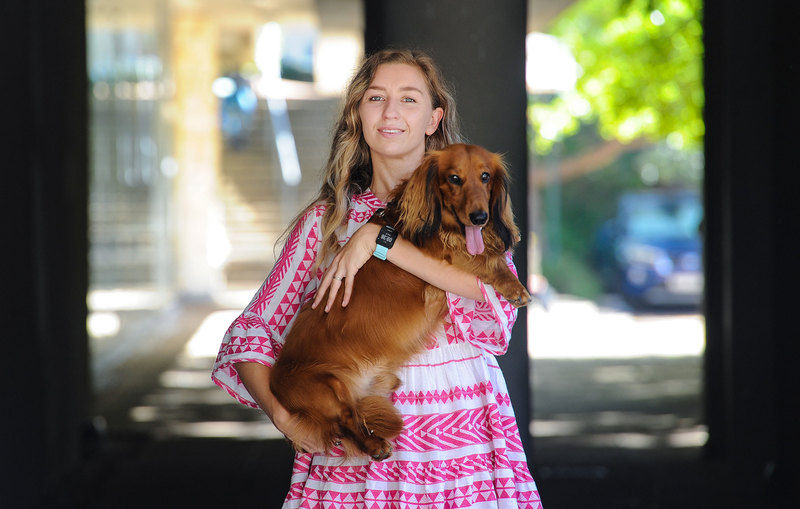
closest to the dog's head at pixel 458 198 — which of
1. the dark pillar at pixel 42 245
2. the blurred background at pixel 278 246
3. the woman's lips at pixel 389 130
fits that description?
the woman's lips at pixel 389 130

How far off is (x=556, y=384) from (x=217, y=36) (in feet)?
35.8

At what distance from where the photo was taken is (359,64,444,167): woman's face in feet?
7.88

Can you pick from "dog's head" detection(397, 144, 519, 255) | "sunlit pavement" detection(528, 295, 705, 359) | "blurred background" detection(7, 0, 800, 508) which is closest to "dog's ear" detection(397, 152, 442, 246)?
"dog's head" detection(397, 144, 519, 255)

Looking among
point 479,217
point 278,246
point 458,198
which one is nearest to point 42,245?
point 278,246

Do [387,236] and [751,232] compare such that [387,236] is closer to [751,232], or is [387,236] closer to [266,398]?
[266,398]

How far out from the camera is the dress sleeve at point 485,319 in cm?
231

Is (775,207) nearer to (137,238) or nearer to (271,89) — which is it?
(137,238)

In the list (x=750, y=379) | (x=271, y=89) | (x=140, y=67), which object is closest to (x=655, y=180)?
(x=271, y=89)

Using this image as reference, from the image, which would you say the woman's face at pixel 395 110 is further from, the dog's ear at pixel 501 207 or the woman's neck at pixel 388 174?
the dog's ear at pixel 501 207

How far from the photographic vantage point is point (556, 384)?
931 cm

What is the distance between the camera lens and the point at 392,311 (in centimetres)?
241

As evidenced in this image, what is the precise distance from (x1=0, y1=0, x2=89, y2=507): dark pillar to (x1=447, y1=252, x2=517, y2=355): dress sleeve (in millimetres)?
3051

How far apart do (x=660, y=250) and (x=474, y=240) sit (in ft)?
49.4

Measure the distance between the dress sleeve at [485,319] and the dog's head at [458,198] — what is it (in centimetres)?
13
